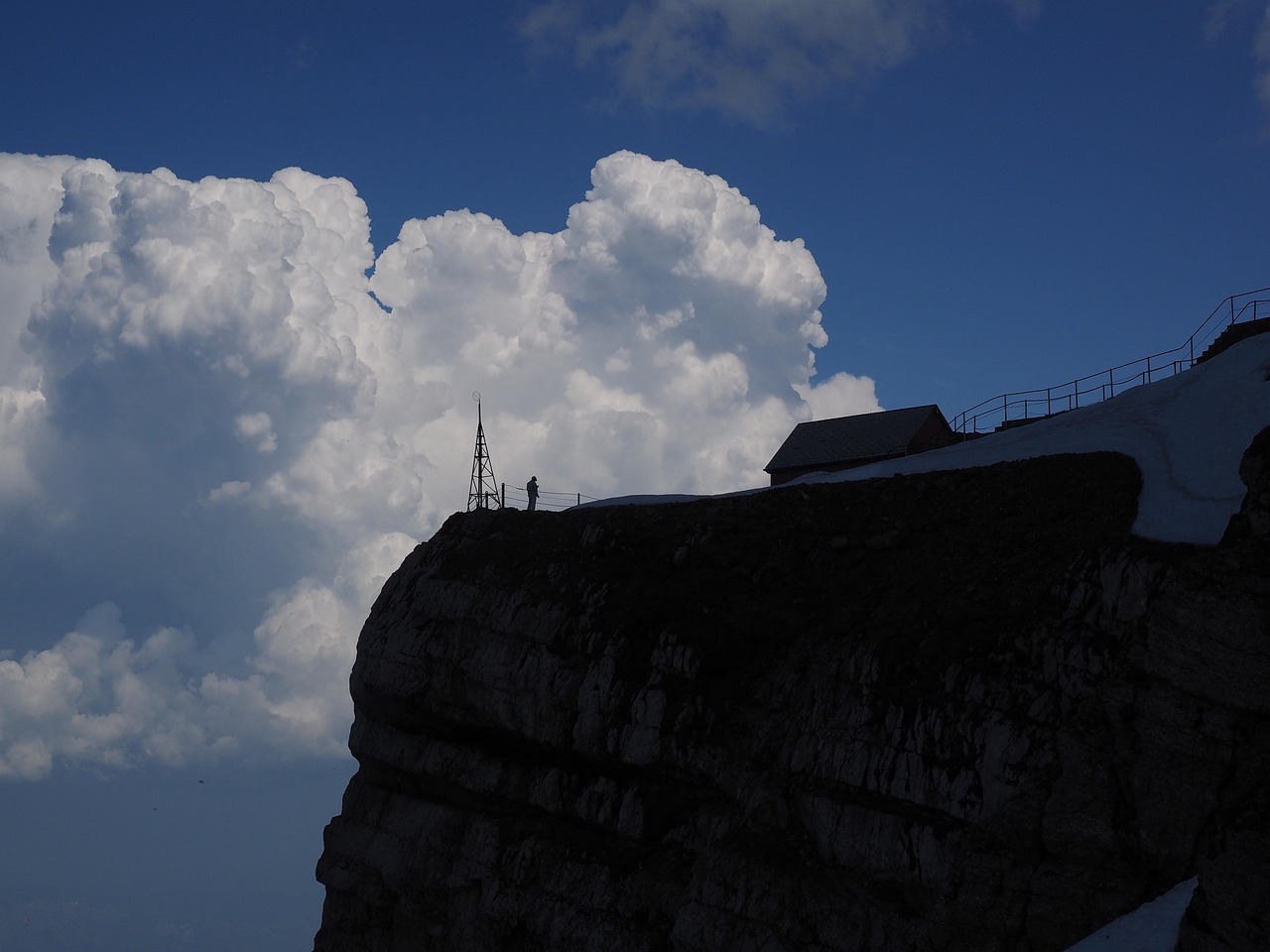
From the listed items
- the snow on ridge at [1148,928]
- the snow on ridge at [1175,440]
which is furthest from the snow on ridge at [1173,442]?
the snow on ridge at [1148,928]

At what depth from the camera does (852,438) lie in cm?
5859

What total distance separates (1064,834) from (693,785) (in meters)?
13.6

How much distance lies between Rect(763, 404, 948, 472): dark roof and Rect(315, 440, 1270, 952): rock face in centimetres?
1594

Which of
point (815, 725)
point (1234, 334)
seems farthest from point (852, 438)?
point (815, 725)

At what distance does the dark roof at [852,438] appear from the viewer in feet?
186

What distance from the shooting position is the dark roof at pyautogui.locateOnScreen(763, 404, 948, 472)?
56625 millimetres

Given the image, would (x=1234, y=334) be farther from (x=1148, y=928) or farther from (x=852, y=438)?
(x=1148, y=928)

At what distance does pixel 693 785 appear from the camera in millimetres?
34906

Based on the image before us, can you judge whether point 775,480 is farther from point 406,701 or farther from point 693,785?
point 693,785

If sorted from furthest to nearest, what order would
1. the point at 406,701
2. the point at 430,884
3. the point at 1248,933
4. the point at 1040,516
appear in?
1. the point at 406,701
2. the point at 430,884
3. the point at 1040,516
4. the point at 1248,933

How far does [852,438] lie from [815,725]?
2983 cm

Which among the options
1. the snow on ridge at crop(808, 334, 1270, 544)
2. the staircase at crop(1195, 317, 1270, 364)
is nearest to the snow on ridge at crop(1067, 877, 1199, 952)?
the snow on ridge at crop(808, 334, 1270, 544)

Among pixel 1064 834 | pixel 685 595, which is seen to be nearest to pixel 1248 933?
pixel 1064 834

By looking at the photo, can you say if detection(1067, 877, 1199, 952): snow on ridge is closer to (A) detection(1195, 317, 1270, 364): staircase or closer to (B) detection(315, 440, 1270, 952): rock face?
(B) detection(315, 440, 1270, 952): rock face
